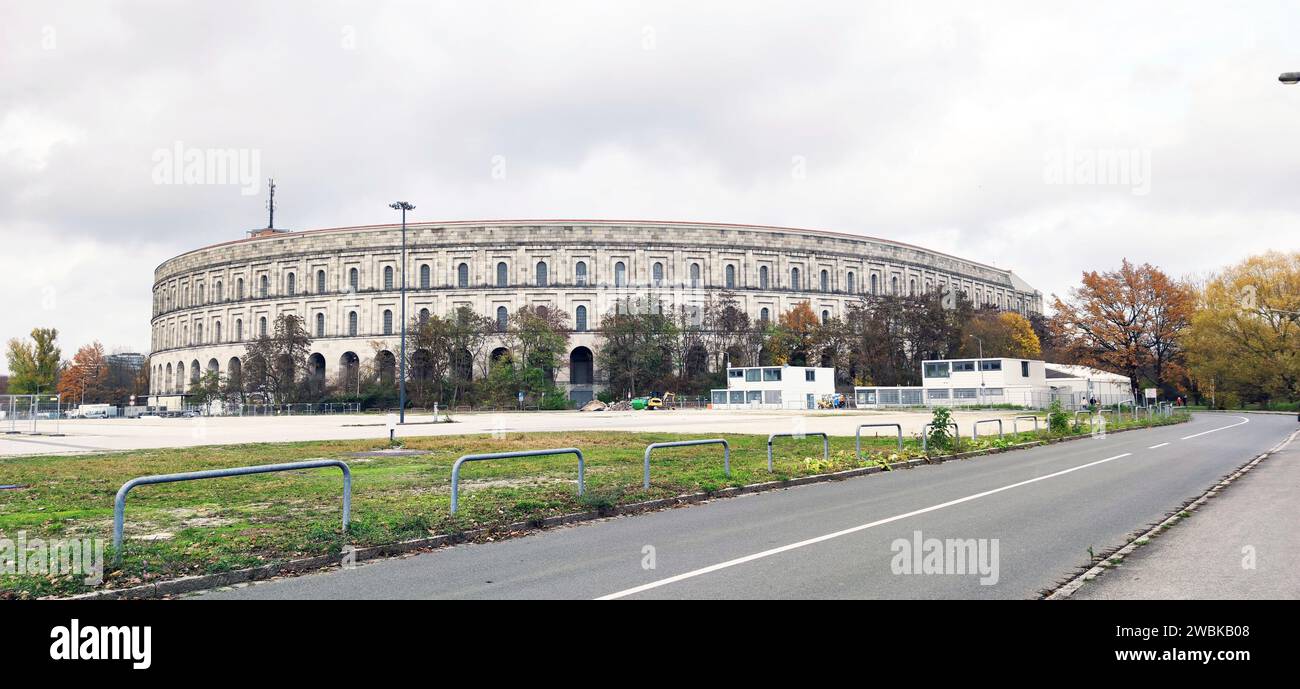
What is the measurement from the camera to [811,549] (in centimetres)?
845

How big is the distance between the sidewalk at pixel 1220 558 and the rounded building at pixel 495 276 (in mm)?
82577

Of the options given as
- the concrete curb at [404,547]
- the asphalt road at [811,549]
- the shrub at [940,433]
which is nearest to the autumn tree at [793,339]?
the shrub at [940,433]

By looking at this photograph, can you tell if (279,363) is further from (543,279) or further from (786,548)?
(786,548)

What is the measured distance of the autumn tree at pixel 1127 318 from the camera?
3000 inches

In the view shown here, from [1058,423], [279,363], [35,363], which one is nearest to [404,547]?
[1058,423]

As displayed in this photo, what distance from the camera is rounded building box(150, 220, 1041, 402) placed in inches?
3698

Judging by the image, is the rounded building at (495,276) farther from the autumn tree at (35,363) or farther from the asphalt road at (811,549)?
the asphalt road at (811,549)

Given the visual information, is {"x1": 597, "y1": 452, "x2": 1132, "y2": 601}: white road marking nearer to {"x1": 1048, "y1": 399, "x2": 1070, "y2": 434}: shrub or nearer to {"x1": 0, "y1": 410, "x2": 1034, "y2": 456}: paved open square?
{"x1": 1048, "y1": 399, "x2": 1070, "y2": 434}: shrub

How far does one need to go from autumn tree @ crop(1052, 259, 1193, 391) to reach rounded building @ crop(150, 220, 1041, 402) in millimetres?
29457

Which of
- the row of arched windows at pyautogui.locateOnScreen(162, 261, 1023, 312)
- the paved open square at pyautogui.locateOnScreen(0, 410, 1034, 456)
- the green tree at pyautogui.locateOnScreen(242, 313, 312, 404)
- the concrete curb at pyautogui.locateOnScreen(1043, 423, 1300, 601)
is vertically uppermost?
the row of arched windows at pyautogui.locateOnScreen(162, 261, 1023, 312)

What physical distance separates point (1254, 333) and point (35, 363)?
135 metres

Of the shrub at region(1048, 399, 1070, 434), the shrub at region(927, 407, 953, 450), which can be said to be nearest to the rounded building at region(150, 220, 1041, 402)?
the shrub at region(1048, 399, 1070, 434)
